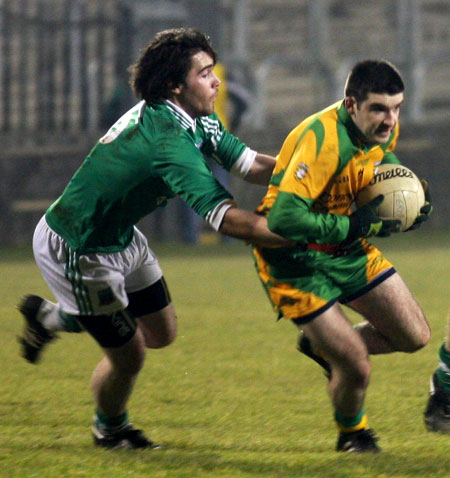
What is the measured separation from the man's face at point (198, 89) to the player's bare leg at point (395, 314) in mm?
1059

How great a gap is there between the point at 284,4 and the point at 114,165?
21.1 meters

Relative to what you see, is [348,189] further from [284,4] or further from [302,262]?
[284,4]

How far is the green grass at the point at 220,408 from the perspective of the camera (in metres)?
5.14

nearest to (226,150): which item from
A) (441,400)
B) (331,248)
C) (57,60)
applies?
(331,248)

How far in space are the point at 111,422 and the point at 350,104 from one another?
1710mm

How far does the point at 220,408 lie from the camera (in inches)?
251

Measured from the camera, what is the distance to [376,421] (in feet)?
19.7

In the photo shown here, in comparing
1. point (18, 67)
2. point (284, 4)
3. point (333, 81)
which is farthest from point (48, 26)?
point (284, 4)

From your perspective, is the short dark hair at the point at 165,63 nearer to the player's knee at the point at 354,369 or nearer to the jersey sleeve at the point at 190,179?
the jersey sleeve at the point at 190,179

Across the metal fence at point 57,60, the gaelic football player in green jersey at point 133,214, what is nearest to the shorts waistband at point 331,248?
the gaelic football player in green jersey at point 133,214

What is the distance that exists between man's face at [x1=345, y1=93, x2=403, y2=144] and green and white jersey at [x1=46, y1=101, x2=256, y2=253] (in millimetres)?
631

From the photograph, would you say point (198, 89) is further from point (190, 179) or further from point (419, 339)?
point (419, 339)

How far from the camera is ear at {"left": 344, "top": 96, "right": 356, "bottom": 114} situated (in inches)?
204

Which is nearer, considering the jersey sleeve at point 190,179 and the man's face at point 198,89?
the jersey sleeve at point 190,179
